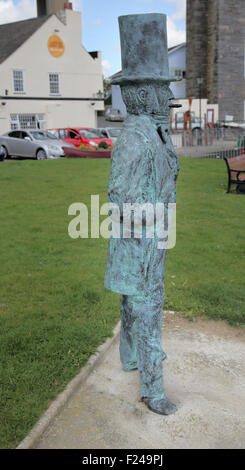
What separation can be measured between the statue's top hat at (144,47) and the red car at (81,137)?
19701 mm

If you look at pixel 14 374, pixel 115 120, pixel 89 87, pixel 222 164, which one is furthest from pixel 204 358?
pixel 115 120

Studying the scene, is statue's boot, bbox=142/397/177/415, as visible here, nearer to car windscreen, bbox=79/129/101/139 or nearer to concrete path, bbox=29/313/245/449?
concrete path, bbox=29/313/245/449

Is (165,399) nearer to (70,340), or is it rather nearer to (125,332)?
(125,332)

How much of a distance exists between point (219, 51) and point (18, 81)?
16972 mm

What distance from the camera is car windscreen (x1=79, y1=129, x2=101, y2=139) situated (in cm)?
2473

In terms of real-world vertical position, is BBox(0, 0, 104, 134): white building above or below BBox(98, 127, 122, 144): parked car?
above

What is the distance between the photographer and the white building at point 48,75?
32.3 meters

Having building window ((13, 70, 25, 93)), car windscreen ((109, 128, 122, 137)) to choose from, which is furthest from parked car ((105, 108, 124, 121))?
car windscreen ((109, 128, 122, 137))

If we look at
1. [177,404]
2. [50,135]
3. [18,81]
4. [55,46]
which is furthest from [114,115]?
[177,404]

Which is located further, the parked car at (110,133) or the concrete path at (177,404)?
the parked car at (110,133)

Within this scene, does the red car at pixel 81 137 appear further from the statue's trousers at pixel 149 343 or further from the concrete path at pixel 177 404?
the statue's trousers at pixel 149 343

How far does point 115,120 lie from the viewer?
1841 inches

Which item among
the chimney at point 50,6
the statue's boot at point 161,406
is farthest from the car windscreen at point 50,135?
the chimney at point 50,6
